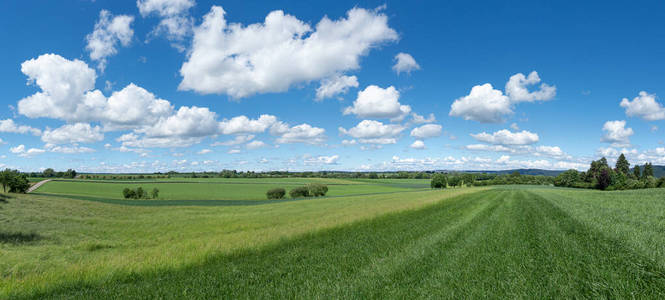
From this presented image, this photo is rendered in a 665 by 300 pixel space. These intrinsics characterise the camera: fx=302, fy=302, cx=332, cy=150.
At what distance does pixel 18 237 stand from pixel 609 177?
447ft

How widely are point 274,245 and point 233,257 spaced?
2.08 metres

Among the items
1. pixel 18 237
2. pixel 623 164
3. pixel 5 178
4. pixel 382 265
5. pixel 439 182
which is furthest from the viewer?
pixel 439 182

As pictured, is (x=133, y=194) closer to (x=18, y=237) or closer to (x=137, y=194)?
(x=137, y=194)

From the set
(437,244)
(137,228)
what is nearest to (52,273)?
(437,244)

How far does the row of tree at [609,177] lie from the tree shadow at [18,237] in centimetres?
11836

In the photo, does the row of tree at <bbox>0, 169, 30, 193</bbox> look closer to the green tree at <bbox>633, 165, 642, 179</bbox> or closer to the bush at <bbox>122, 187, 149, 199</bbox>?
the bush at <bbox>122, 187, 149, 199</bbox>

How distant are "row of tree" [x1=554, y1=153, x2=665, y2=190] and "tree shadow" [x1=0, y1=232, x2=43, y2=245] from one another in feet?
388

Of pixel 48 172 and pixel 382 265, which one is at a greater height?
pixel 48 172

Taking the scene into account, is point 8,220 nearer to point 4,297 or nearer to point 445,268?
point 4,297

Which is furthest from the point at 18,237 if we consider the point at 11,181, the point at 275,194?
the point at 275,194

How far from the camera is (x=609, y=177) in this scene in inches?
3903

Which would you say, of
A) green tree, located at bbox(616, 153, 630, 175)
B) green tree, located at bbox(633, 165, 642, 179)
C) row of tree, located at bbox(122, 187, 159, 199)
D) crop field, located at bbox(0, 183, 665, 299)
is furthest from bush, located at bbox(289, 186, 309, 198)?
green tree, located at bbox(633, 165, 642, 179)

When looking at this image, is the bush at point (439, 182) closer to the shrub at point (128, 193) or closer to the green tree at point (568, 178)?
the green tree at point (568, 178)

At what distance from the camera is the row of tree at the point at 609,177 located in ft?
295
